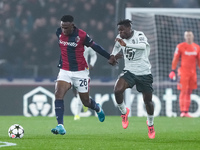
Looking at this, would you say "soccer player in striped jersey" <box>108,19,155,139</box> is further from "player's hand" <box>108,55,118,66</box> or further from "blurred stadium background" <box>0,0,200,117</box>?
"blurred stadium background" <box>0,0,200,117</box>

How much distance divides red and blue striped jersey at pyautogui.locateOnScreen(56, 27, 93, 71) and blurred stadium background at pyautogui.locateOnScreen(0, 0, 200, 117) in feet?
19.7

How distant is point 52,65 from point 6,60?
1290mm

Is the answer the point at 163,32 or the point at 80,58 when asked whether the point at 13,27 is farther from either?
the point at 80,58

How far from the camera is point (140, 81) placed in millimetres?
8719

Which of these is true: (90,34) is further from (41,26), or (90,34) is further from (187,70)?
(187,70)

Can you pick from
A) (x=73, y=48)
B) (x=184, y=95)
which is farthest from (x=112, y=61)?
(x=184, y=95)

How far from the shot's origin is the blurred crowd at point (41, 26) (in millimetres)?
16125

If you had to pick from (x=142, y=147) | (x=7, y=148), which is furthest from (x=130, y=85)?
(x=7, y=148)

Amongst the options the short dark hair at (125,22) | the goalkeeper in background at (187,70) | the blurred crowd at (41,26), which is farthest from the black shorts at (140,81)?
the blurred crowd at (41,26)

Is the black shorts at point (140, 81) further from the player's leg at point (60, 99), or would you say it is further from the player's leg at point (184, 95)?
the player's leg at point (184, 95)

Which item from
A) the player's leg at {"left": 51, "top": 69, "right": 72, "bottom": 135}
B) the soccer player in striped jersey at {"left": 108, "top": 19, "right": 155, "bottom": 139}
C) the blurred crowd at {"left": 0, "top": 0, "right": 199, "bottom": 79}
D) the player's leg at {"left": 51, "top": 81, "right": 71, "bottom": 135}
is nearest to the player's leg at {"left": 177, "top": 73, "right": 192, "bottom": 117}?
the blurred crowd at {"left": 0, "top": 0, "right": 199, "bottom": 79}

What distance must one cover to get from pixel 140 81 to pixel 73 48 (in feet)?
3.61

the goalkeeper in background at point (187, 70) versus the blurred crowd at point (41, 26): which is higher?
the blurred crowd at point (41, 26)

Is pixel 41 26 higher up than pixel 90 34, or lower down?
higher up
